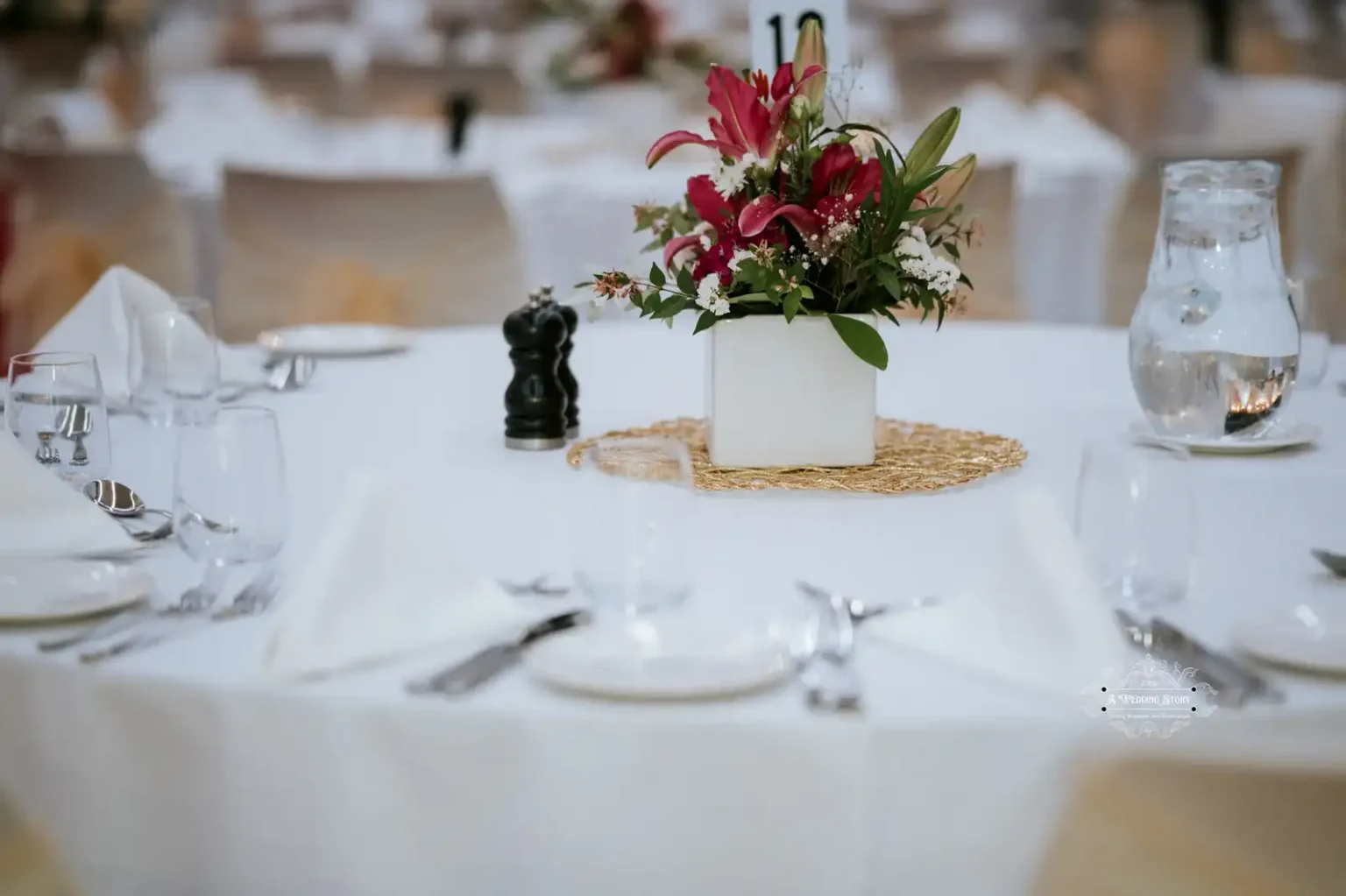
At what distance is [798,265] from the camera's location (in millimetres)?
1311

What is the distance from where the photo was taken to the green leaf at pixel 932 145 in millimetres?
1315

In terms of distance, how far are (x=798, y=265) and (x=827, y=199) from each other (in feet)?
0.20

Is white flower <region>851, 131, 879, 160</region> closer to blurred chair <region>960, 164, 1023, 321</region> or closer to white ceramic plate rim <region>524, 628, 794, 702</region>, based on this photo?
white ceramic plate rim <region>524, 628, 794, 702</region>

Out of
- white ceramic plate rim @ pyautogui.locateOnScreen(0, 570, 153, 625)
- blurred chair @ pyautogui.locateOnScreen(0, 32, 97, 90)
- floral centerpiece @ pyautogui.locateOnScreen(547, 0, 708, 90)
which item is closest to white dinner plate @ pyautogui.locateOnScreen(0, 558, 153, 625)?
white ceramic plate rim @ pyautogui.locateOnScreen(0, 570, 153, 625)

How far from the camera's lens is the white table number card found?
1.52 metres

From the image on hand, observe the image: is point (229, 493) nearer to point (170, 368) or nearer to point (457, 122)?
point (170, 368)

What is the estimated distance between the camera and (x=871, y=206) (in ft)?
4.32

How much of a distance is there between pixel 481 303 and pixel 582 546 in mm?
2290

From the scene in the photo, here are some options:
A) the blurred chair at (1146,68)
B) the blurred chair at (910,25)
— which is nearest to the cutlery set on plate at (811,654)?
the blurred chair at (1146,68)

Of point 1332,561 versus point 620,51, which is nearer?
point 1332,561

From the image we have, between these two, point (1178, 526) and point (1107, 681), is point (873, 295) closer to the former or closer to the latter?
point (1178, 526)

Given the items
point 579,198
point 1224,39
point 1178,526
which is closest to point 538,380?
point 1178,526

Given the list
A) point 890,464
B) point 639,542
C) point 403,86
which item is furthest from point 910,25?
point 639,542

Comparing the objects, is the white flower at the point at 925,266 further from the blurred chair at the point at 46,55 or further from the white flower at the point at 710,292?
the blurred chair at the point at 46,55
